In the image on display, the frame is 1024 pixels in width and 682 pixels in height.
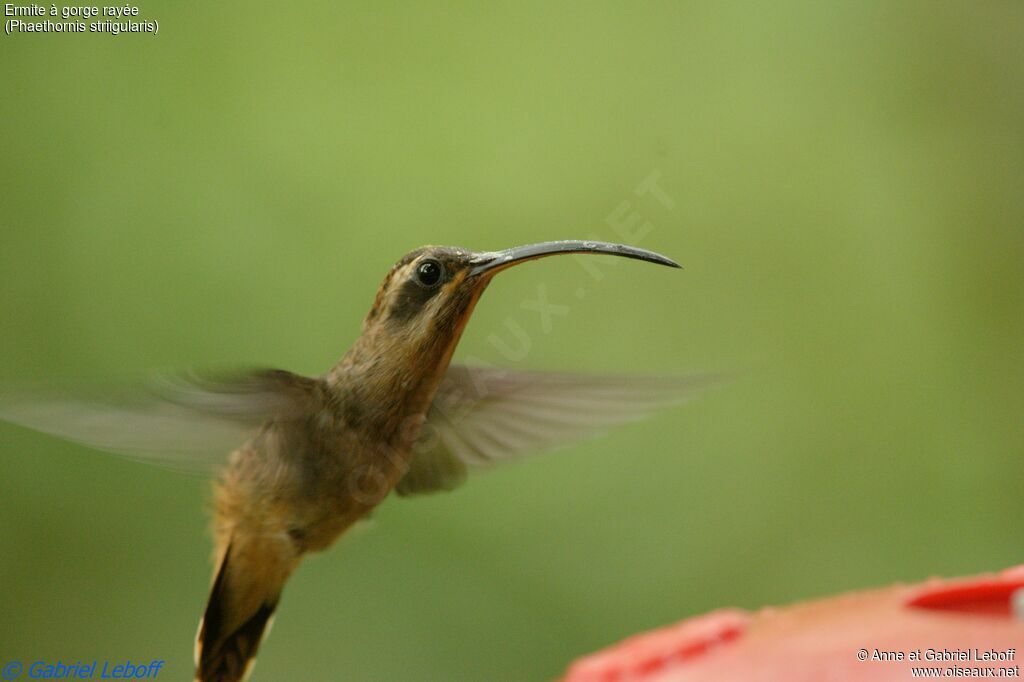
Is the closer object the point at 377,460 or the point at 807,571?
the point at 377,460

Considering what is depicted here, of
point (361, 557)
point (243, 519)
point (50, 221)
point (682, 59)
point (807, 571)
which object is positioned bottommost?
point (807, 571)

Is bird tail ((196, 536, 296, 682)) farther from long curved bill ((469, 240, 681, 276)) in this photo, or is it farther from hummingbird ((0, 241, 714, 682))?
long curved bill ((469, 240, 681, 276))

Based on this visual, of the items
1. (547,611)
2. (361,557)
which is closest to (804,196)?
(547,611)

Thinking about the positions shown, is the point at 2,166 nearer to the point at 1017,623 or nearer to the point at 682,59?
the point at 682,59

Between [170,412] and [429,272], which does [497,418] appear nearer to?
[429,272]

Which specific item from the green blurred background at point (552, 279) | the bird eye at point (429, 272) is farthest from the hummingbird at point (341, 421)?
the green blurred background at point (552, 279)

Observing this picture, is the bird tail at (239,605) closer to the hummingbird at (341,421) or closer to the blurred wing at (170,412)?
the hummingbird at (341,421)
